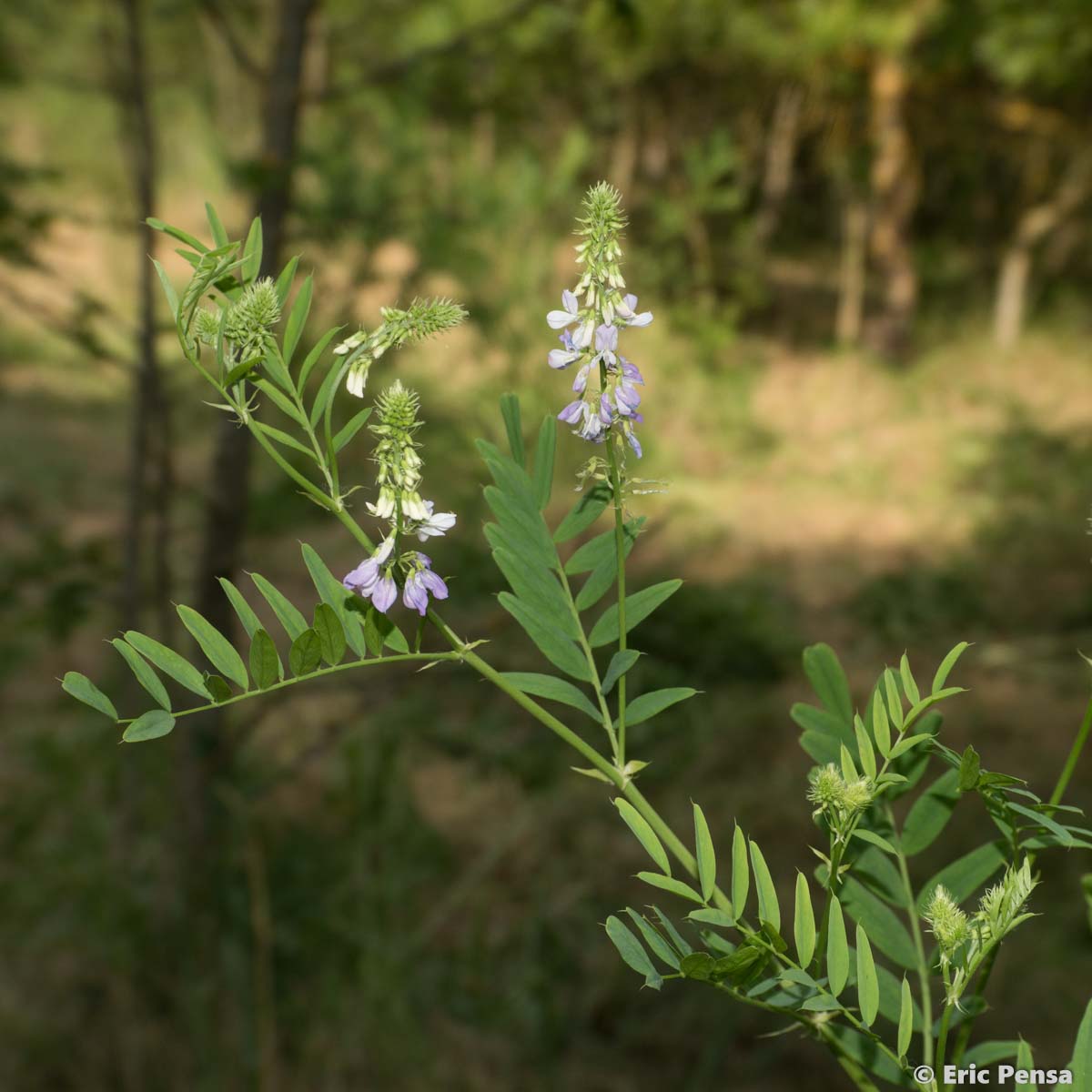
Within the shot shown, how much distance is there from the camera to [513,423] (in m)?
0.55

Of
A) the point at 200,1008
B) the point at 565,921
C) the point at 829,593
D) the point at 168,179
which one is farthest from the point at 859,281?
the point at 200,1008

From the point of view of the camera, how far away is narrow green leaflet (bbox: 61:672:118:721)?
426 mm

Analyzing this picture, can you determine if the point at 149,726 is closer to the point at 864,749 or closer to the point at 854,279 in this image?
the point at 864,749

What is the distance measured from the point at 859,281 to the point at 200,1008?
10026 mm

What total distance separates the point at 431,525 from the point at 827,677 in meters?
0.25

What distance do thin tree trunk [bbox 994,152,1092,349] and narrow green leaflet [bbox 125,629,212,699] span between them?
32.4 feet

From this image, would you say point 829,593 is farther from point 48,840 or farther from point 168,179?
point 168,179

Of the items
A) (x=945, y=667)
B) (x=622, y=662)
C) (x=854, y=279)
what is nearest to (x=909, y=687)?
(x=945, y=667)

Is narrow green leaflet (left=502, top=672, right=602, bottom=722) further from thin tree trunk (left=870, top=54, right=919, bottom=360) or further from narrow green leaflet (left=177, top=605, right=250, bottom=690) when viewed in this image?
thin tree trunk (left=870, top=54, right=919, bottom=360)

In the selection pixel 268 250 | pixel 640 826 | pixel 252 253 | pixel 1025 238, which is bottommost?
pixel 640 826

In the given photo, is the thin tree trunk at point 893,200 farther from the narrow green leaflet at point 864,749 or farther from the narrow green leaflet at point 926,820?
the narrow green leaflet at point 864,749

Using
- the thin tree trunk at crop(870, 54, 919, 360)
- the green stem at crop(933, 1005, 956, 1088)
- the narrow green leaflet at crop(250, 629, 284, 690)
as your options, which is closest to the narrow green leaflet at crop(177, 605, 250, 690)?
the narrow green leaflet at crop(250, 629, 284, 690)

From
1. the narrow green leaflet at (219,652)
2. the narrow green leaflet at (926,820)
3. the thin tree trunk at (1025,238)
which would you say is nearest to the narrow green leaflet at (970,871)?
the narrow green leaflet at (926,820)

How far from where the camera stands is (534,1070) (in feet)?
7.68
